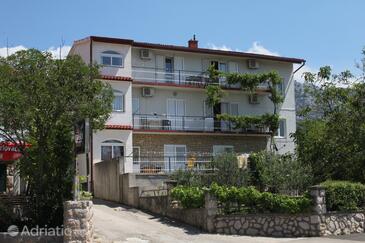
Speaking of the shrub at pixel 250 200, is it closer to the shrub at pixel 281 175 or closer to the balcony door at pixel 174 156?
the shrub at pixel 281 175

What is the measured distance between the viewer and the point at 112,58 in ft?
106

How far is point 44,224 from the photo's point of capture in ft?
52.3

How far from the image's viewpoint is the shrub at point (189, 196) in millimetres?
18833

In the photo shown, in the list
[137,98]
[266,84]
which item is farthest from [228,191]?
[266,84]

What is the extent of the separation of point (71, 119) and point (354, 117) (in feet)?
42.5

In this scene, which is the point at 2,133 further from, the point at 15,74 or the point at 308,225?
the point at 308,225

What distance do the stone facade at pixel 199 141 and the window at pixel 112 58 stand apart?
4653 mm

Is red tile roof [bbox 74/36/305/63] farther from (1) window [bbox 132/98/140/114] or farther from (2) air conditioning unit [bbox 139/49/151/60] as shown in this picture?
(1) window [bbox 132/98/140/114]

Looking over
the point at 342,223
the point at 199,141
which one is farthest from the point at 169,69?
the point at 342,223

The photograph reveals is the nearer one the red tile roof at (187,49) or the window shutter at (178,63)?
the red tile roof at (187,49)

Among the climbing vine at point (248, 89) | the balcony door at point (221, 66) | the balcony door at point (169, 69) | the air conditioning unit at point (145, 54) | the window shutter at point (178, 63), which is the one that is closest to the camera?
the air conditioning unit at point (145, 54)

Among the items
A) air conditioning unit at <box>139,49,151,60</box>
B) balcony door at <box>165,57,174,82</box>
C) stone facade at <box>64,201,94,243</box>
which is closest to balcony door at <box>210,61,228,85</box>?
balcony door at <box>165,57,174,82</box>

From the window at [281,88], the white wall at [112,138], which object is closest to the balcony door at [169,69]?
the white wall at [112,138]

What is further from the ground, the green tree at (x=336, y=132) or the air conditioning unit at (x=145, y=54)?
the air conditioning unit at (x=145, y=54)
